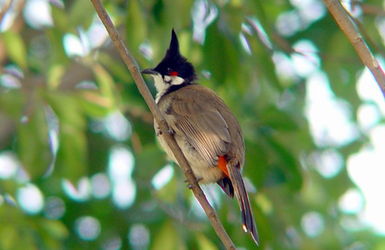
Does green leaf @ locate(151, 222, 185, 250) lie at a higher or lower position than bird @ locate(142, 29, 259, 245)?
lower

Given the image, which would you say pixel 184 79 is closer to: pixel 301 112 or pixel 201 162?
pixel 201 162

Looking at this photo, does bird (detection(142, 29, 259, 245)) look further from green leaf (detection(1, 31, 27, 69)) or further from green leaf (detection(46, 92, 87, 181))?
green leaf (detection(1, 31, 27, 69))

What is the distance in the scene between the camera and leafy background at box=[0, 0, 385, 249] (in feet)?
15.9

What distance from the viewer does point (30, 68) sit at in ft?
19.9

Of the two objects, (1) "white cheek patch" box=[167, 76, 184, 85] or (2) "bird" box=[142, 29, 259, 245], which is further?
(1) "white cheek patch" box=[167, 76, 184, 85]

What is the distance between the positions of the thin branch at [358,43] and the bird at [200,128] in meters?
1.04

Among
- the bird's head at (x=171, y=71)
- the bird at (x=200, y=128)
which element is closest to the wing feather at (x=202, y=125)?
the bird at (x=200, y=128)

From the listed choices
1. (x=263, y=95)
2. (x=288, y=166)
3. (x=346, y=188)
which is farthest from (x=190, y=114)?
(x=346, y=188)

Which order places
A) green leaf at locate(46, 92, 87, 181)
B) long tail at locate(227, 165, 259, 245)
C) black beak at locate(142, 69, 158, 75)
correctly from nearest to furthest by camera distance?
1. long tail at locate(227, 165, 259, 245)
2. black beak at locate(142, 69, 158, 75)
3. green leaf at locate(46, 92, 87, 181)

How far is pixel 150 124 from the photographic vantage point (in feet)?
19.4

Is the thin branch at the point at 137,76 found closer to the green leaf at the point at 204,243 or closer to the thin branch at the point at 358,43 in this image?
the thin branch at the point at 358,43

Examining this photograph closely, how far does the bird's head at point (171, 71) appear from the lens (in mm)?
4820

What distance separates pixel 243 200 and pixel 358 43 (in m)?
1.19

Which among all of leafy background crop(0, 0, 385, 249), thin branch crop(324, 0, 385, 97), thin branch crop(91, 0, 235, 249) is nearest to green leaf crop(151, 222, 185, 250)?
leafy background crop(0, 0, 385, 249)
